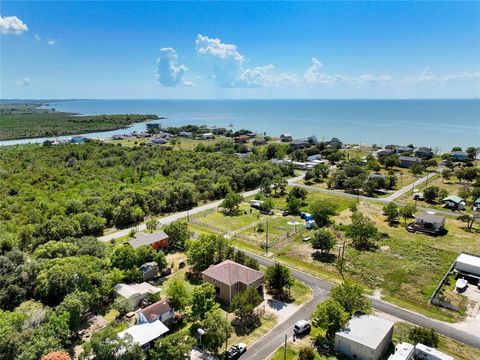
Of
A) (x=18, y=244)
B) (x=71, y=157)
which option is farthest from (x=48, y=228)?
(x=71, y=157)

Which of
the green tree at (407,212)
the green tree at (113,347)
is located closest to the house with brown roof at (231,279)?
the green tree at (113,347)

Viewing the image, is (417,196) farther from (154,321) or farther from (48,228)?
(48,228)

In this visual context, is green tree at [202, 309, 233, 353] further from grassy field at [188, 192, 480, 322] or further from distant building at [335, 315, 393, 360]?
grassy field at [188, 192, 480, 322]

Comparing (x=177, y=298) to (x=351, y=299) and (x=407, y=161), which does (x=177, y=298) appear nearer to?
(x=351, y=299)

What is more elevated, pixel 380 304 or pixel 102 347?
pixel 102 347

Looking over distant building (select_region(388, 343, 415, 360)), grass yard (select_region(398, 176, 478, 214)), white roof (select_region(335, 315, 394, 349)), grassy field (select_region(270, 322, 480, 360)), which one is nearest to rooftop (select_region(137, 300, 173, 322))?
grassy field (select_region(270, 322, 480, 360))

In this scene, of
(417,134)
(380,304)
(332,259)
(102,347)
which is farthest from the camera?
(417,134)
